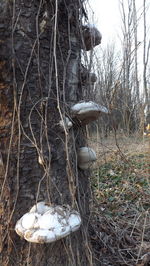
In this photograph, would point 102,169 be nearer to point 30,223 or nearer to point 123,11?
point 30,223

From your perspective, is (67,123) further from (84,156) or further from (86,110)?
(84,156)

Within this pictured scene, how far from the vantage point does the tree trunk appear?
1.05 meters

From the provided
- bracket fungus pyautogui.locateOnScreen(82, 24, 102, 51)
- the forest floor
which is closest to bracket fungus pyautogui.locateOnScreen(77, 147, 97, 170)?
the forest floor

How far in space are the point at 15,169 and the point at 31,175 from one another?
8 cm

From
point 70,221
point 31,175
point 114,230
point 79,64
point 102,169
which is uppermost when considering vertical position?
point 79,64

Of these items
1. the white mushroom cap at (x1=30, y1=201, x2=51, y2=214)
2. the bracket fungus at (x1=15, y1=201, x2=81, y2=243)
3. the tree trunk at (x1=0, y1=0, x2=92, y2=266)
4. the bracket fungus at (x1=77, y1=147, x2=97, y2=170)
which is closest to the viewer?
the bracket fungus at (x1=15, y1=201, x2=81, y2=243)

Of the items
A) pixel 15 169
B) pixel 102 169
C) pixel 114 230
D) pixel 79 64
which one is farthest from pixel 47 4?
pixel 102 169

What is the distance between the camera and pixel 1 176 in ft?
3.58

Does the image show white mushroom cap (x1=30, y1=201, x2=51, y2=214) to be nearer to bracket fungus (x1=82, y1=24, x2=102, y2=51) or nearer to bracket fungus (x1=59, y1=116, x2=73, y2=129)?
bracket fungus (x1=59, y1=116, x2=73, y2=129)

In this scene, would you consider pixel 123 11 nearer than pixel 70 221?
No

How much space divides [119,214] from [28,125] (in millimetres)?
1686

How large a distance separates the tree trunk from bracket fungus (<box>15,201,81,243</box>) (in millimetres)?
125

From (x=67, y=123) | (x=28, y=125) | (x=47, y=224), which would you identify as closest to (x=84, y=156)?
(x=67, y=123)

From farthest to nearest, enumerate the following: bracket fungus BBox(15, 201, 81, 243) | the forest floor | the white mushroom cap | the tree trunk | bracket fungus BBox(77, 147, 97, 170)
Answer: the forest floor < bracket fungus BBox(77, 147, 97, 170) < the tree trunk < the white mushroom cap < bracket fungus BBox(15, 201, 81, 243)
